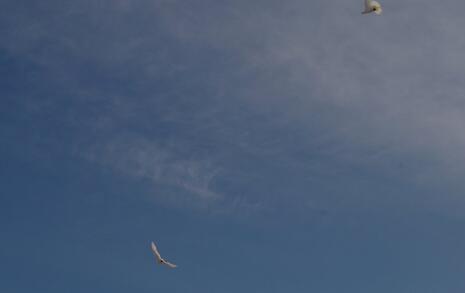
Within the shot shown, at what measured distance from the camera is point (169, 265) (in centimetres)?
16212

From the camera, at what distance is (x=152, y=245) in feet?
547

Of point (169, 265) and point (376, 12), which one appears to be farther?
point (169, 265)

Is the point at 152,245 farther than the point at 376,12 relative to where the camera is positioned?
Yes

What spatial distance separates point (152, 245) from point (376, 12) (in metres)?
83.2

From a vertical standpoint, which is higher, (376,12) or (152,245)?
(376,12)

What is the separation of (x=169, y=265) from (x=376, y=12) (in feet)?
263

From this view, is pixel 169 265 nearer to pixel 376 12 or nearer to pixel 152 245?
pixel 152 245

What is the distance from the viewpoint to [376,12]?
370ft

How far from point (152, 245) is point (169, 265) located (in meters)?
7.73

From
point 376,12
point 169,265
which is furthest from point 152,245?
point 376,12

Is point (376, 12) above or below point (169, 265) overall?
above
